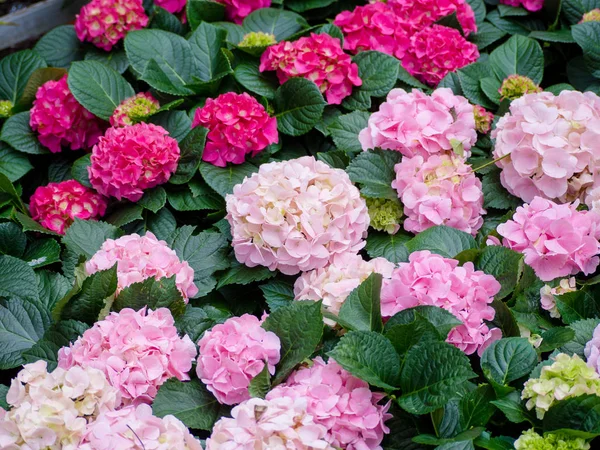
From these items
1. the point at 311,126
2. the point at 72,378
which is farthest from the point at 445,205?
the point at 72,378

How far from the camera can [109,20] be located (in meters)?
2.47

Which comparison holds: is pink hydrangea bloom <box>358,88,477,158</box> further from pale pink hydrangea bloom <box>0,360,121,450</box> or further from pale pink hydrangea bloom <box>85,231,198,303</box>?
pale pink hydrangea bloom <box>0,360,121,450</box>

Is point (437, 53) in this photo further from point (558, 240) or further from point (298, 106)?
point (558, 240)

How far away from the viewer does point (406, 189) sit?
69.5 inches

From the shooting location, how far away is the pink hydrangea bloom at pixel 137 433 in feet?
3.78

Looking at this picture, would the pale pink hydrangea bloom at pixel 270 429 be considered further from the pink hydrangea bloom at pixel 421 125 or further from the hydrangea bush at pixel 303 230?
the pink hydrangea bloom at pixel 421 125

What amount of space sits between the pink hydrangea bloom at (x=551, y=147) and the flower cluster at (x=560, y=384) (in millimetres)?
611

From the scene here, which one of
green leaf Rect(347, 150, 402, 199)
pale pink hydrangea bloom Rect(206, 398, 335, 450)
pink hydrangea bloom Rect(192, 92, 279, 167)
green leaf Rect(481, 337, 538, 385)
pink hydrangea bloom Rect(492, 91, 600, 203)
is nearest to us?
pale pink hydrangea bloom Rect(206, 398, 335, 450)

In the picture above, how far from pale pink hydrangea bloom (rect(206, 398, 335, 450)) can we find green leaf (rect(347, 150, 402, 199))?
76 centimetres

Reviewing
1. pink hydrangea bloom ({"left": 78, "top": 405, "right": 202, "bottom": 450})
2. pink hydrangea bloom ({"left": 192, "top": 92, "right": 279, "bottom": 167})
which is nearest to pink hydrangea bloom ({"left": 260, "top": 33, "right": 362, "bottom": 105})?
pink hydrangea bloom ({"left": 192, "top": 92, "right": 279, "bottom": 167})

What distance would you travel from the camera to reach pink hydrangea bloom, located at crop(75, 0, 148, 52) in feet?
8.09

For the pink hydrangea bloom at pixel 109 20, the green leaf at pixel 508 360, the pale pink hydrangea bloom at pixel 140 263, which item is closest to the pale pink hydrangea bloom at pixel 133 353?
the pale pink hydrangea bloom at pixel 140 263

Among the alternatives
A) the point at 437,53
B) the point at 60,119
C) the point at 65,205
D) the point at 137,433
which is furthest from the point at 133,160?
the point at 437,53

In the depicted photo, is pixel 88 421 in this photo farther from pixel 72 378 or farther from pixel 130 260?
pixel 130 260
